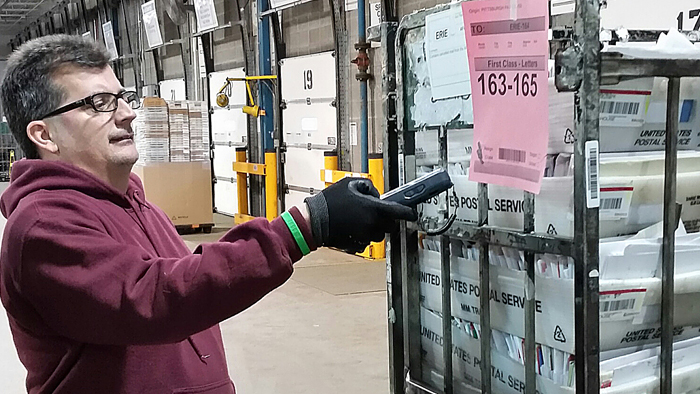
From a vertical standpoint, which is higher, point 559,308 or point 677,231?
point 677,231

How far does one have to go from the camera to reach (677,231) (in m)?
1.68

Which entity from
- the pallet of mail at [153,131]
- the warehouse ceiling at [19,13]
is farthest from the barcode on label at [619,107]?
the warehouse ceiling at [19,13]

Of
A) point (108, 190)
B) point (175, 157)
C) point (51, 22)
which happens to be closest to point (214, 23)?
point (175, 157)

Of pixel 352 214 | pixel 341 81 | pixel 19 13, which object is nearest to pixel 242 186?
pixel 341 81

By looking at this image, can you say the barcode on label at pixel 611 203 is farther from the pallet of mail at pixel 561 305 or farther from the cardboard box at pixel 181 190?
the cardboard box at pixel 181 190

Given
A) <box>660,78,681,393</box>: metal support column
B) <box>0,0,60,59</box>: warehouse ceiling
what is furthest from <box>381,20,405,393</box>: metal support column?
<box>0,0,60,59</box>: warehouse ceiling

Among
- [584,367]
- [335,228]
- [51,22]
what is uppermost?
[51,22]

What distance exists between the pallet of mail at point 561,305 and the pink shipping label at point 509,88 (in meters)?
0.20

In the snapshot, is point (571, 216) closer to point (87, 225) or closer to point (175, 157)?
point (87, 225)

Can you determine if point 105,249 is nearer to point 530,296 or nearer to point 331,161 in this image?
point 530,296

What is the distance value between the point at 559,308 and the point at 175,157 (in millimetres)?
8372

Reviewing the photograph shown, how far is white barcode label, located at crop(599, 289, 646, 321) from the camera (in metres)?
1.54

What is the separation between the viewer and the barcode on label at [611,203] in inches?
61.4

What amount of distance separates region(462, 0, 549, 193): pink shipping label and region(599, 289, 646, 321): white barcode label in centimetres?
30
